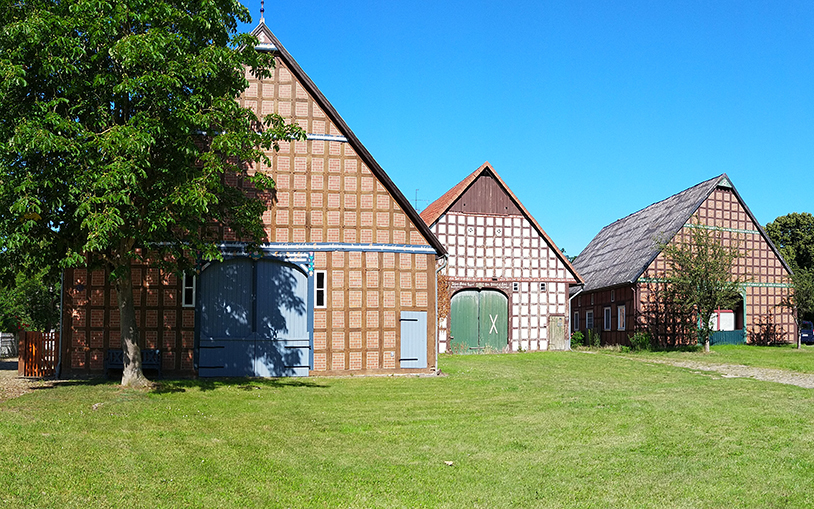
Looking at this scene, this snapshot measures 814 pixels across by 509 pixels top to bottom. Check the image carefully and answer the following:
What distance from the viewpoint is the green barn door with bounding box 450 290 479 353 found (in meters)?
31.4

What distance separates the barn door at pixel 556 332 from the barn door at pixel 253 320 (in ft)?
54.6

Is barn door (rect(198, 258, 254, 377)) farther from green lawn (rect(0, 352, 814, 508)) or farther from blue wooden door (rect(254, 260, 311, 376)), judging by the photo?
green lawn (rect(0, 352, 814, 508))

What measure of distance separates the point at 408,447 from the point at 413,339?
33.8 feet

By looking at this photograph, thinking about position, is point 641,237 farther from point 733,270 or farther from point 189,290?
point 189,290

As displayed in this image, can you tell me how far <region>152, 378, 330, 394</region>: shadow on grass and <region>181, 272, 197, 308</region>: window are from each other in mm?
2093

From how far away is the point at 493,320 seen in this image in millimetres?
31859

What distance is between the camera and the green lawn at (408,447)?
686 cm

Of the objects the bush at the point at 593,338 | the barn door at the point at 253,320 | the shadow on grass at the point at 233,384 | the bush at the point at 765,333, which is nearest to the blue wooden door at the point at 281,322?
the barn door at the point at 253,320

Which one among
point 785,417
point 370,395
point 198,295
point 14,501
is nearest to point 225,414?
point 370,395

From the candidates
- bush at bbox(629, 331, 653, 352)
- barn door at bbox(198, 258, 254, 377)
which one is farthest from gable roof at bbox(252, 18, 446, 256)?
bush at bbox(629, 331, 653, 352)

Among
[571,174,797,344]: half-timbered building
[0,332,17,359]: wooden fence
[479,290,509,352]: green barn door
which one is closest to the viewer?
[0,332,17,359]: wooden fence

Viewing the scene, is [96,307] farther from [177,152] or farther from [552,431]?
[552,431]

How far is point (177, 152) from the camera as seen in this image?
14484 mm

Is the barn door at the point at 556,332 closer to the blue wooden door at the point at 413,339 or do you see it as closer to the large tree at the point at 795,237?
the blue wooden door at the point at 413,339
